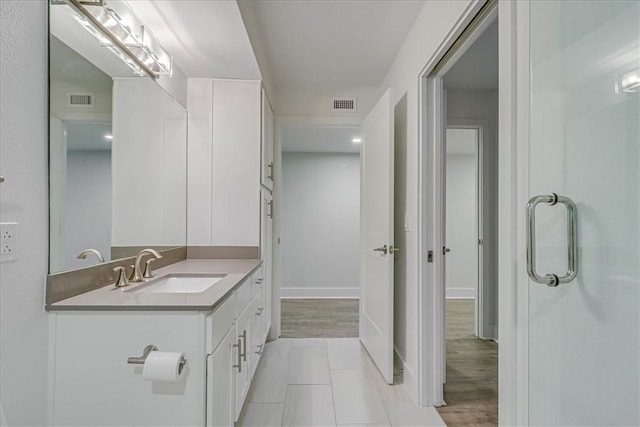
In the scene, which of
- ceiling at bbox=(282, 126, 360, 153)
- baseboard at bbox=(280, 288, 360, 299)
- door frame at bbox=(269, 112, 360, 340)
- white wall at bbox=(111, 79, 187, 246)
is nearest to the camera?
white wall at bbox=(111, 79, 187, 246)

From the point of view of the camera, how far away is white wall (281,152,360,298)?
5395 millimetres

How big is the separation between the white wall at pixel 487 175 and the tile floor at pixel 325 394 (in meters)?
1.46

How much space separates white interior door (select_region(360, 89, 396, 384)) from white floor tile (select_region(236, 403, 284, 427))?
84cm

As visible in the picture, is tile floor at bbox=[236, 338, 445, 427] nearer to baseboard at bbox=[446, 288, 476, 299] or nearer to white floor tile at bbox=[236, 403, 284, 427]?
white floor tile at bbox=[236, 403, 284, 427]

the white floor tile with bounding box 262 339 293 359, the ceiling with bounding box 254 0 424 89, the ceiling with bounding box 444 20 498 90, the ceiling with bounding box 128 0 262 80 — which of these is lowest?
the white floor tile with bounding box 262 339 293 359

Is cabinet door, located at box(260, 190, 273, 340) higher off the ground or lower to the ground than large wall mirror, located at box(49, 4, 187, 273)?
lower

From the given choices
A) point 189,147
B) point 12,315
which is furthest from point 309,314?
point 12,315

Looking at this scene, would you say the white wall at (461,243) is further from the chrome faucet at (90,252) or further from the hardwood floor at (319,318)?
the chrome faucet at (90,252)

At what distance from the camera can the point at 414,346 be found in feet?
7.60

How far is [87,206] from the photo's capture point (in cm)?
151

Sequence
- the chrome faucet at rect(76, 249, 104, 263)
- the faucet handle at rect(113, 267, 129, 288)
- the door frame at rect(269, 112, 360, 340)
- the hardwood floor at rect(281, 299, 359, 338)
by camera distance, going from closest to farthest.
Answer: the chrome faucet at rect(76, 249, 104, 263), the faucet handle at rect(113, 267, 129, 288), the door frame at rect(269, 112, 360, 340), the hardwood floor at rect(281, 299, 359, 338)

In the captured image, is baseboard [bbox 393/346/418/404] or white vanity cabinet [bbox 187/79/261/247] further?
white vanity cabinet [bbox 187/79/261/247]

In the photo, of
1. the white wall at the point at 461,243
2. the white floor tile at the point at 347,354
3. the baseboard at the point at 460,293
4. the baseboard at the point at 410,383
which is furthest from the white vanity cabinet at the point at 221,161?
the baseboard at the point at 460,293
